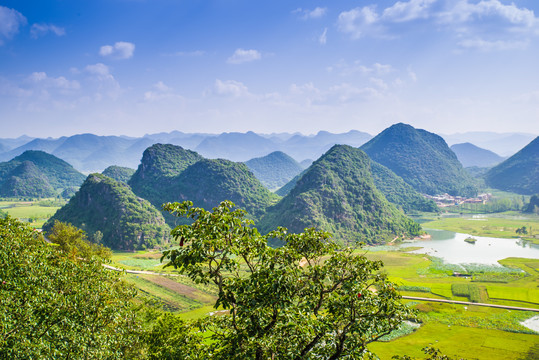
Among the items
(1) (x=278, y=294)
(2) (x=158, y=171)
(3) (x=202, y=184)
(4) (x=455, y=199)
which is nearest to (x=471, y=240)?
(3) (x=202, y=184)

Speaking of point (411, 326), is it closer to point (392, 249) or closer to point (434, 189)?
point (392, 249)

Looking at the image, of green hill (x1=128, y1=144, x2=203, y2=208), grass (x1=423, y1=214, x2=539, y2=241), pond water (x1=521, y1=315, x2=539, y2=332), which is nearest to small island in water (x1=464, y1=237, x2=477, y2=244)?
grass (x1=423, y1=214, x2=539, y2=241)

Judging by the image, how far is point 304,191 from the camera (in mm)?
108250

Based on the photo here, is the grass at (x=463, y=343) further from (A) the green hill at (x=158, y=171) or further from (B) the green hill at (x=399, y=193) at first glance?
(B) the green hill at (x=399, y=193)

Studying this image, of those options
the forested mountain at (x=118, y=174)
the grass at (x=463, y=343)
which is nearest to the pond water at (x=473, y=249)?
the grass at (x=463, y=343)

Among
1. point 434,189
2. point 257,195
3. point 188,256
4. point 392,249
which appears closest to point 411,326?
point 188,256

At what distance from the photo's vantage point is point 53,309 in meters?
12.6

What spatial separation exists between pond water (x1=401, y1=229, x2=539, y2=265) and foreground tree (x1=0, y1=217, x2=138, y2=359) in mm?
78669

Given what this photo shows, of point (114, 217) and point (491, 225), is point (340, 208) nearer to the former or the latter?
point (491, 225)

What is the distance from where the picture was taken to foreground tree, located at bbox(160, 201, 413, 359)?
7496 millimetres

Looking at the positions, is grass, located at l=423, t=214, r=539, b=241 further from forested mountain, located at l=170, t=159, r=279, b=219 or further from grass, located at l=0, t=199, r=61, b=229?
grass, located at l=0, t=199, r=61, b=229

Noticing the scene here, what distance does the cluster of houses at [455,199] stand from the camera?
564 ft

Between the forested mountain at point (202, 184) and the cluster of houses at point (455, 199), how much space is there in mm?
97916

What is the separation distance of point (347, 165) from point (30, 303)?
114 metres
